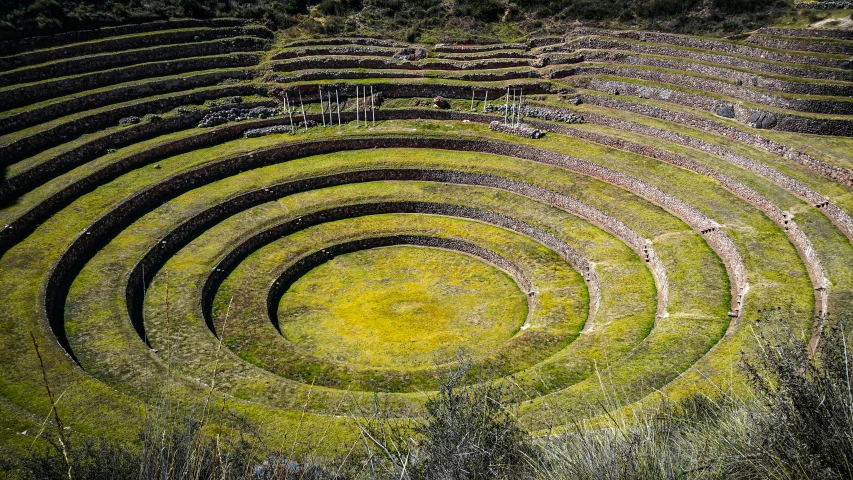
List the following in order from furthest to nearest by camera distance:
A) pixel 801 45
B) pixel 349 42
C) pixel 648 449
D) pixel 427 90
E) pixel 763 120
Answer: pixel 349 42 < pixel 427 90 < pixel 801 45 < pixel 763 120 < pixel 648 449

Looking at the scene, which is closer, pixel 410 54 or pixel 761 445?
pixel 761 445

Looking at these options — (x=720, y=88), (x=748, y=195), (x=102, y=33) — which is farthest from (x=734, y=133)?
(x=102, y=33)

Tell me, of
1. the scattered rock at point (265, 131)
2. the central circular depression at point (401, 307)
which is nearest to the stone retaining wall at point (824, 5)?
the central circular depression at point (401, 307)

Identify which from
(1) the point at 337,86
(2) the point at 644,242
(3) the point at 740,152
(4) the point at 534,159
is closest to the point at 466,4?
(1) the point at 337,86

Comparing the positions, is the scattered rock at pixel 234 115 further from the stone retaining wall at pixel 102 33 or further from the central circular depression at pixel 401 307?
the central circular depression at pixel 401 307

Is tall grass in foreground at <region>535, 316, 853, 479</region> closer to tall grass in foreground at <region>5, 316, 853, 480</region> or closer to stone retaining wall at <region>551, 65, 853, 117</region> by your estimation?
tall grass in foreground at <region>5, 316, 853, 480</region>

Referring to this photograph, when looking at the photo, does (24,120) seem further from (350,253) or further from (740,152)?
(740,152)

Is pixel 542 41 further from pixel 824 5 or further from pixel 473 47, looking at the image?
pixel 824 5
